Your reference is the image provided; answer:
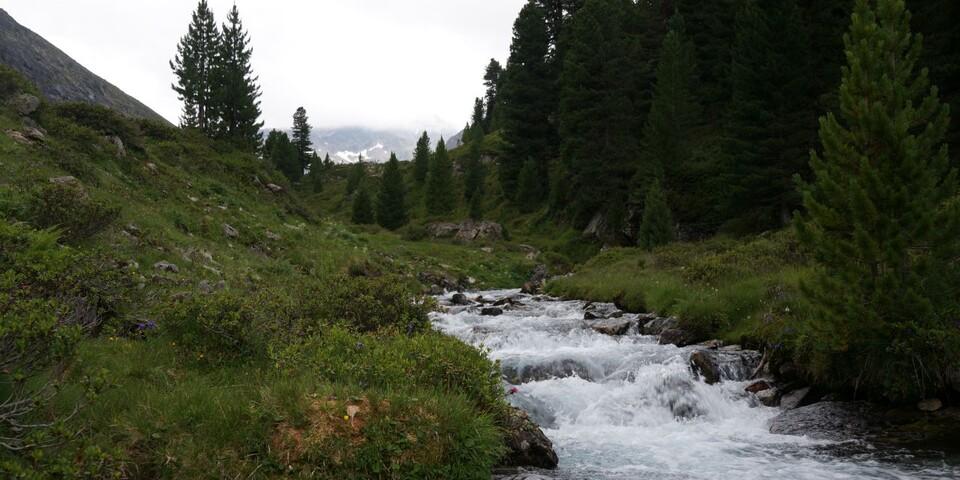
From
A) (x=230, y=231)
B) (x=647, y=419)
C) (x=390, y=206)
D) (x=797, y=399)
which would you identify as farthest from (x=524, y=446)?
(x=390, y=206)

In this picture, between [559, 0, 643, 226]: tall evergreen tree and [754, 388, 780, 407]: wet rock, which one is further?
[559, 0, 643, 226]: tall evergreen tree

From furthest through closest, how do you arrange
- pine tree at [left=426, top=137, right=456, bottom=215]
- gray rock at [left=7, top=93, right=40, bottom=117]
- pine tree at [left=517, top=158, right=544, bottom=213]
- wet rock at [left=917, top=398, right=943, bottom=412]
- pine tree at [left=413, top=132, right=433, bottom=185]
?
1. pine tree at [left=413, top=132, right=433, bottom=185]
2. pine tree at [left=426, top=137, right=456, bottom=215]
3. pine tree at [left=517, top=158, right=544, bottom=213]
4. gray rock at [left=7, top=93, right=40, bottom=117]
5. wet rock at [left=917, top=398, right=943, bottom=412]

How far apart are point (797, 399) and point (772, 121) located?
2588 cm

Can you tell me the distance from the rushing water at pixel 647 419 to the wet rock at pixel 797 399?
0.40 metres

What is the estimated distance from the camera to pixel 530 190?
6969cm

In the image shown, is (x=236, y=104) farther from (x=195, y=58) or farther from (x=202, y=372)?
(x=202, y=372)

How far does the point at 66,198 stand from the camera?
1278cm

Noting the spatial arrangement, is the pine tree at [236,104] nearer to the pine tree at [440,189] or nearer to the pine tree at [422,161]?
the pine tree at [440,189]

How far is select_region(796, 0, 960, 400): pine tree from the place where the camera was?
32.1 feet

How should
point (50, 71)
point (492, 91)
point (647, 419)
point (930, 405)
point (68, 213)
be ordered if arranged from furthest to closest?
point (50, 71) → point (492, 91) → point (68, 213) → point (647, 419) → point (930, 405)

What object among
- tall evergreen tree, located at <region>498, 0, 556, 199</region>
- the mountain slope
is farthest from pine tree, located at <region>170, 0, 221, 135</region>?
the mountain slope

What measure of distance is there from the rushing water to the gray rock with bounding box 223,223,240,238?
1216cm

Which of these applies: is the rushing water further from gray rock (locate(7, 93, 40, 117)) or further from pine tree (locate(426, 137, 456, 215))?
pine tree (locate(426, 137, 456, 215))

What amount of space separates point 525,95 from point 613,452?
225 feet
